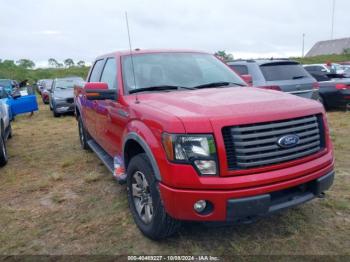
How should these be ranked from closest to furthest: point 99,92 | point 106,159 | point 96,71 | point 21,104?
point 99,92
point 106,159
point 96,71
point 21,104

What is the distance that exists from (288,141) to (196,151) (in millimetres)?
798

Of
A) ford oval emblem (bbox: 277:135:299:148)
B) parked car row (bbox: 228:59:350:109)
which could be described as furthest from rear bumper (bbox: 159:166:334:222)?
parked car row (bbox: 228:59:350:109)

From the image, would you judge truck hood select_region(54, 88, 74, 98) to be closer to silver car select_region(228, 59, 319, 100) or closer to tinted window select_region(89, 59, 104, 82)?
silver car select_region(228, 59, 319, 100)

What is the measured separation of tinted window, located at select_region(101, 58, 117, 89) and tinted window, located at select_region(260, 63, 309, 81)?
149 inches

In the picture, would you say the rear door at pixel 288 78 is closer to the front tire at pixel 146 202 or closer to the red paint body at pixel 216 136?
the red paint body at pixel 216 136

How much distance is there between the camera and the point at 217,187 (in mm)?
2660

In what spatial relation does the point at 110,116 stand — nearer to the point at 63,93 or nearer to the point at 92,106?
the point at 92,106

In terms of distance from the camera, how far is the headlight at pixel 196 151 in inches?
105

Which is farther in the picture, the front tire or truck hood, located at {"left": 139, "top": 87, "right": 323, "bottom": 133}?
the front tire

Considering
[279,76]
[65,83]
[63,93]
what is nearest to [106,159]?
[279,76]

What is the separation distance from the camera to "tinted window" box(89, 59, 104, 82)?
5326 millimetres

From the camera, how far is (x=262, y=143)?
9.10ft

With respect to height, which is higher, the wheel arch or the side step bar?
the wheel arch

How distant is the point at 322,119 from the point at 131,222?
7.28ft
